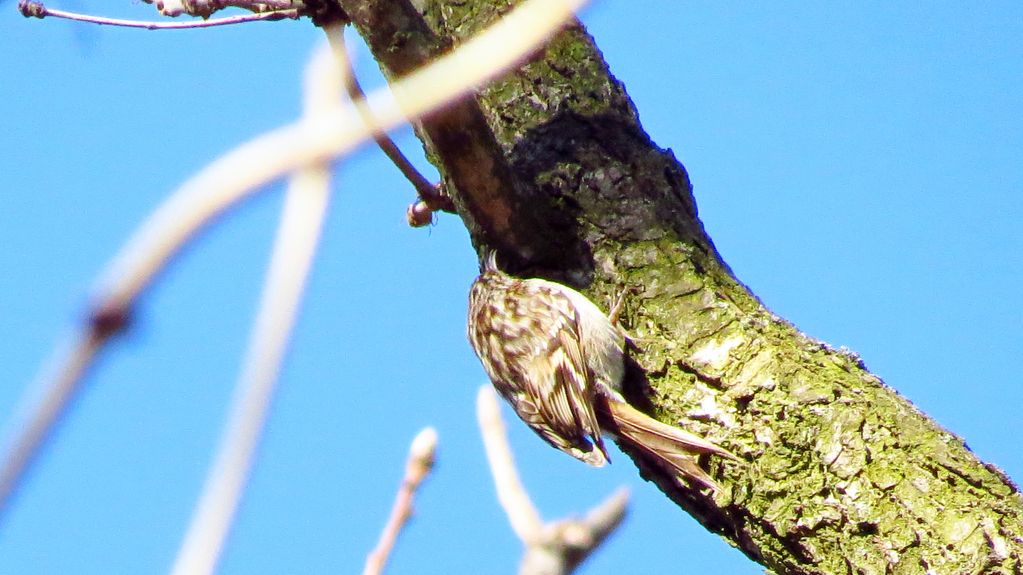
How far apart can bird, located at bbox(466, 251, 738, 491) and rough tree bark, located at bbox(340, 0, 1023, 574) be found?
54mm

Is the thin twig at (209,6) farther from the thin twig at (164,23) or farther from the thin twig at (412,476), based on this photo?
the thin twig at (412,476)

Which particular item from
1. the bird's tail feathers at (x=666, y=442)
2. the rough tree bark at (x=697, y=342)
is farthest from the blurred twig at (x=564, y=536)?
the bird's tail feathers at (x=666, y=442)

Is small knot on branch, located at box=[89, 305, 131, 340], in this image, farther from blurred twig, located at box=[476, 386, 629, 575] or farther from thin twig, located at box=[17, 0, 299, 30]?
thin twig, located at box=[17, 0, 299, 30]

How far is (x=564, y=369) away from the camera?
11.2 feet

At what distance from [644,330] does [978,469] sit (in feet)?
2.72

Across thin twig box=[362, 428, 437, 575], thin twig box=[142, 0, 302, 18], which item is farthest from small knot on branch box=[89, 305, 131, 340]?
thin twig box=[142, 0, 302, 18]

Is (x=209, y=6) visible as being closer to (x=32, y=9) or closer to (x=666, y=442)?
(x=32, y=9)

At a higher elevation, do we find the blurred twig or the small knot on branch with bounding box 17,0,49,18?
the small knot on branch with bounding box 17,0,49,18

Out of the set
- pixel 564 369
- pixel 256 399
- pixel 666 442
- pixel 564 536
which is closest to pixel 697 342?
pixel 666 442

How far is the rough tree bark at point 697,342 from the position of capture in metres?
2.31

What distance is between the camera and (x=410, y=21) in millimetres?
2326

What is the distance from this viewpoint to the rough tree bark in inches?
90.8

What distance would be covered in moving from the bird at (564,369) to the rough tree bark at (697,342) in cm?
5

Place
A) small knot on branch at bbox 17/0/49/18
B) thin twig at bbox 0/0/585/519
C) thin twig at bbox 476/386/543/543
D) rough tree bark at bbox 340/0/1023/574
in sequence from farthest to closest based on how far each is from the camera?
1. small knot on branch at bbox 17/0/49/18
2. rough tree bark at bbox 340/0/1023/574
3. thin twig at bbox 476/386/543/543
4. thin twig at bbox 0/0/585/519
